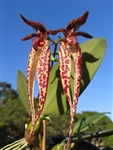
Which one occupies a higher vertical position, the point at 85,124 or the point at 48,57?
the point at 48,57

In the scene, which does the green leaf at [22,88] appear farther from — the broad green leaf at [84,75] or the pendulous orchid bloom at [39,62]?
the pendulous orchid bloom at [39,62]

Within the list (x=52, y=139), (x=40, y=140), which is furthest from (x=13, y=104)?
(x=40, y=140)

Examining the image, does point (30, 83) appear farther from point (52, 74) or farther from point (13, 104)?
point (13, 104)

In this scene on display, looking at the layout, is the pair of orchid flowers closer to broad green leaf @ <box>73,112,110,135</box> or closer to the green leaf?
the green leaf

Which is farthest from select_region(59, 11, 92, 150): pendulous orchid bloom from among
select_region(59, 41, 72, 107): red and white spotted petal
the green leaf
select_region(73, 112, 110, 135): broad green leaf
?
select_region(73, 112, 110, 135): broad green leaf

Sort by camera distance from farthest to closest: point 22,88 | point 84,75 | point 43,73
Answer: point 22,88, point 84,75, point 43,73

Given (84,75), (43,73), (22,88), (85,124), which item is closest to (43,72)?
(43,73)

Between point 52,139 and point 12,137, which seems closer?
point 52,139

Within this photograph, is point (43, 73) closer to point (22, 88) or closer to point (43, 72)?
point (43, 72)

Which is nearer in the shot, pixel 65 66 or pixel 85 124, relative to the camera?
pixel 65 66
